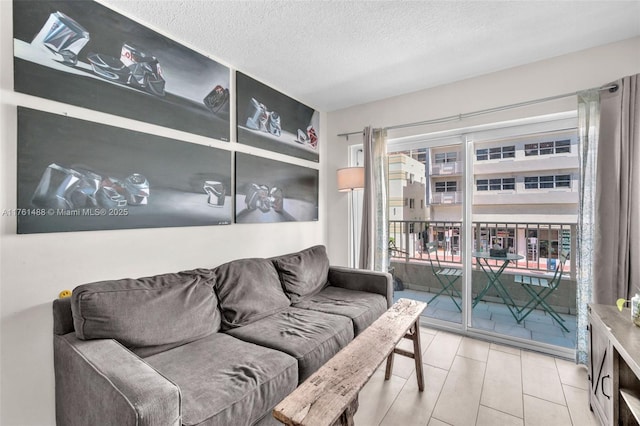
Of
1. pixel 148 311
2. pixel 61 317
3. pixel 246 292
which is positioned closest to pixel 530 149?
pixel 246 292

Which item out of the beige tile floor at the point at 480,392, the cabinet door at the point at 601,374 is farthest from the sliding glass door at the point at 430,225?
the cabinet door at the point at 601,374

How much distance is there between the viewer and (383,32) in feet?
6.72

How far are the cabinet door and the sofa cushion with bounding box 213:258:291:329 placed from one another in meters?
1.94

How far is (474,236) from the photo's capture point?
2.88 m

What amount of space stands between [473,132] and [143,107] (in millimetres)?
2865

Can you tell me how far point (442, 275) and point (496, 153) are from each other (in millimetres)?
1404

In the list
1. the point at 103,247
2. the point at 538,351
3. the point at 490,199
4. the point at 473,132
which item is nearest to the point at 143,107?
the point at 103,247

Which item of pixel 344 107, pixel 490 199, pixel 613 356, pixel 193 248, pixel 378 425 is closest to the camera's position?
pixel 613 356

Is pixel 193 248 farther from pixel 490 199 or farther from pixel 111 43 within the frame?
pixel 490 199

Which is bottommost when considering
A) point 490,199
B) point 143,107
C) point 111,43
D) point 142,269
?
point 142,269

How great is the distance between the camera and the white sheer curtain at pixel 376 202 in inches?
123

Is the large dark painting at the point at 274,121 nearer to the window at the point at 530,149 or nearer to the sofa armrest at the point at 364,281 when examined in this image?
the sofa armrest at the point at 364,281

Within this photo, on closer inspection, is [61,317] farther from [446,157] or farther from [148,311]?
[446,157]

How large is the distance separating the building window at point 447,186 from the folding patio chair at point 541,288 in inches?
42.3
